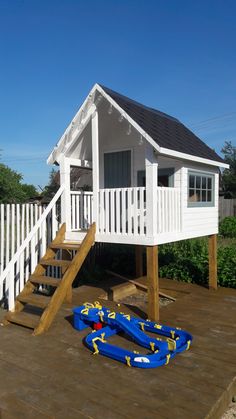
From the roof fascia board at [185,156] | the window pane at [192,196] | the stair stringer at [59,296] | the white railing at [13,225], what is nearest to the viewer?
the stair stringer at [59,296]

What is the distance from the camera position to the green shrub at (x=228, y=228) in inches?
681

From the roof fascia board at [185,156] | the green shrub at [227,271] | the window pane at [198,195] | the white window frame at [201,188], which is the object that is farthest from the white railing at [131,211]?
the green shrub at [227,271]

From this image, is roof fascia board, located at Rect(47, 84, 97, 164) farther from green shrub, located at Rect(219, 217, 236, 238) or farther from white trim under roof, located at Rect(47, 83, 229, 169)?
green shrub, located at Rect(219, 217, 236, 238)

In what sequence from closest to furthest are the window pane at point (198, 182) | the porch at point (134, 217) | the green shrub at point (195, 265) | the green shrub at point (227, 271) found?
1. the porch at point (134, 217)
2. the window pane at point (198, 182)
3. the green shrub at point (227, 271)
4. the green shrub at point (195, 265)

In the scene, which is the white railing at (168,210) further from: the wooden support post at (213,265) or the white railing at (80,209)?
the white railing at (80,209)

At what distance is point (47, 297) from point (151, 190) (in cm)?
252

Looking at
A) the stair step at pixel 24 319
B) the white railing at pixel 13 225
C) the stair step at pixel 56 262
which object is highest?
the white railing at pixel 13 225

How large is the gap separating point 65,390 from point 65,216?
12.7 feet

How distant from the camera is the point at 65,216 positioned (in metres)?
7.03

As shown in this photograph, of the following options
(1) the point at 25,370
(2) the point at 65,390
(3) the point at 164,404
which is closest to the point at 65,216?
(1) the point at 25,370

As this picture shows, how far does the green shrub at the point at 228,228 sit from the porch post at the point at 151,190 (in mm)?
12562

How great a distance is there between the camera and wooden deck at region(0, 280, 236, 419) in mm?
3242

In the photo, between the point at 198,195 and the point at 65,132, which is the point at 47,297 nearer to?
the point at 65,132

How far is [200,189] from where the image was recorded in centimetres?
775
